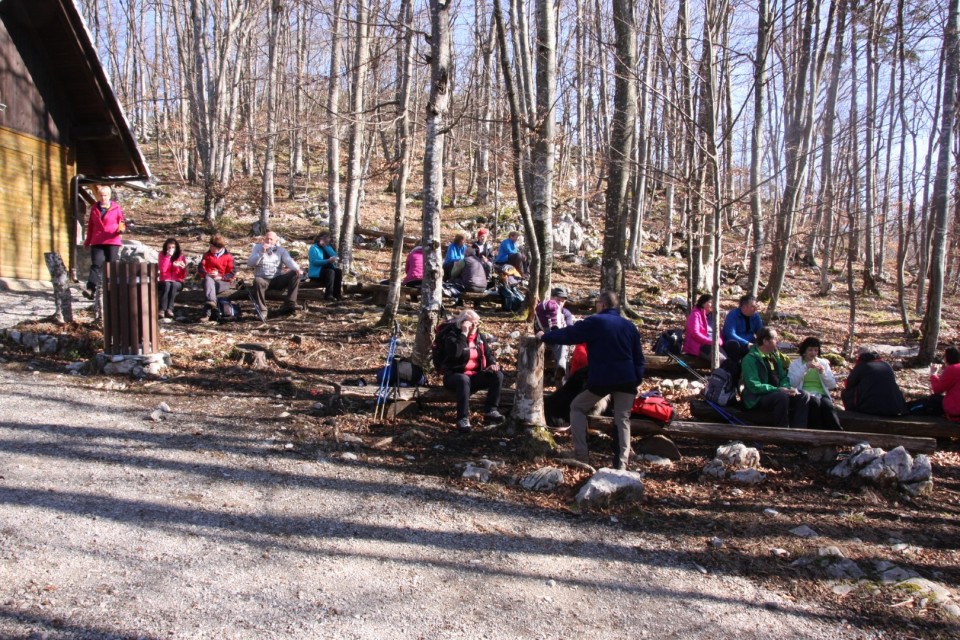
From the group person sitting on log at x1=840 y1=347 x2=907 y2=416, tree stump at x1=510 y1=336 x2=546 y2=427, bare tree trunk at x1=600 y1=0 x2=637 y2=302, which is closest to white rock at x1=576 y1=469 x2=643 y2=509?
tree stump at x1=510 y1=336 x2=546 y2=427

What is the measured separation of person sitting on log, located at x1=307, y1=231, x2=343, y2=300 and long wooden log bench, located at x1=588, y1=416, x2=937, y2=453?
24.1ft

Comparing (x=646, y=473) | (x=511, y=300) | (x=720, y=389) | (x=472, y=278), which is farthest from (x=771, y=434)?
(x=472, y=278)

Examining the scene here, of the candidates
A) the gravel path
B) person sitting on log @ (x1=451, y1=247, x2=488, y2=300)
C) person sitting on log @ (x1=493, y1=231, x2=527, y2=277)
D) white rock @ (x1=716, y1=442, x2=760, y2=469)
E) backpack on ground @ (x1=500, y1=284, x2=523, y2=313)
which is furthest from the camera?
person sitting on log @ (x1=493, y1=231, x2=527, y2=277)

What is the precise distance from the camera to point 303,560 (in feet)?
14.9

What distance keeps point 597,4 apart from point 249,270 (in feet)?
46.4

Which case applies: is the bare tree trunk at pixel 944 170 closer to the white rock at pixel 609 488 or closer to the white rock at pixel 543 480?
the white rock at pixel 609 488

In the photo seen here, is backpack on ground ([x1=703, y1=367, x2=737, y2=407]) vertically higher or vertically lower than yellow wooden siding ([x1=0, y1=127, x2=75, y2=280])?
lower

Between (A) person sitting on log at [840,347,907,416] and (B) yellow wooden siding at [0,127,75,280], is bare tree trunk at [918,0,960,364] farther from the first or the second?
(B) yellow wooden siding at [0,127,75,280]

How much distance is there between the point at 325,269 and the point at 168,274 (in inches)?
111

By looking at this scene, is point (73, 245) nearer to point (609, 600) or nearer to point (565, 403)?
point (565, 403)

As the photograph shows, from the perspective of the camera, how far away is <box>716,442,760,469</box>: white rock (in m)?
6.80

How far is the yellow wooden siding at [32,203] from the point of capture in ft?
40.6

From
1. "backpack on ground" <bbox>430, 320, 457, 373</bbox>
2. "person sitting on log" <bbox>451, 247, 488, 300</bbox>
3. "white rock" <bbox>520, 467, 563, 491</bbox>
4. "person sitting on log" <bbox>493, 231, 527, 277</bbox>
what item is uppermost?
"person sitting on log" <bbox>493, 231, 527, 277</bbox>

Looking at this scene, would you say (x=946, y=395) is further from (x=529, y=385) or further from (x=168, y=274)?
(x=168, y=274)
